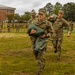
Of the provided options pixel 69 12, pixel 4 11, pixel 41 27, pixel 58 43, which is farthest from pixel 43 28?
pixel 4 11

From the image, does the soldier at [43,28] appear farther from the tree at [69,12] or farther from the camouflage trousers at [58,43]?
the tree at [69,12]

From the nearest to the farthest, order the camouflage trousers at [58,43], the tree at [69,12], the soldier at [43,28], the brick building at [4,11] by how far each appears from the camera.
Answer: the soldier at [43,28]
the camouflage trousers at [58,43]
the tree at [69,12]
the brick building at [4,11]

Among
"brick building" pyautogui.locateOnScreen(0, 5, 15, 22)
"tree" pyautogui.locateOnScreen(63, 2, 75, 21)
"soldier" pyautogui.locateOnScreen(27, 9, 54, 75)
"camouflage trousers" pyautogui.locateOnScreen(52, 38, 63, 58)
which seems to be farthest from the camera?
"brick building" pyautogui.locateOnScreen(0, 5, 15, 22)

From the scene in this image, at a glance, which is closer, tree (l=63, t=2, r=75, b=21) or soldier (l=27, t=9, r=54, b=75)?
soldier (l=27, t=9, r=54, b=75)

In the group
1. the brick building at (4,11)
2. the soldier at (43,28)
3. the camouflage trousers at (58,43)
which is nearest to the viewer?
the soldier at (43,28)

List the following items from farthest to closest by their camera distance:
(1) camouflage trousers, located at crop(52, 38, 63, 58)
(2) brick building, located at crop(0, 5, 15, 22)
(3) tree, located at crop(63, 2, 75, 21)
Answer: (2) brick building, located at crop(0, 5, 15, 22) → (3) tree, located at crop(63, 2, 75, 21) → (1) camouflage trousers, located at crop(52, 38, 63, 58)

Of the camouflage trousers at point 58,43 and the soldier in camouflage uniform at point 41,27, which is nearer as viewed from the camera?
the soldier in camouflage uniform at point 41,27

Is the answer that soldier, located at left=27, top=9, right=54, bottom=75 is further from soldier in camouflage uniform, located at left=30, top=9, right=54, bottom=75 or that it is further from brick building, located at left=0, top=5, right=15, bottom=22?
brick building, located at left=0, top=5, right=15, bottom=22

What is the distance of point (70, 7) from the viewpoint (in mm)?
104938

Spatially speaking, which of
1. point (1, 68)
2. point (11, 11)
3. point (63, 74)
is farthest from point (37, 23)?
point (11, 11)

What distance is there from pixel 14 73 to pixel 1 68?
3.30 feet

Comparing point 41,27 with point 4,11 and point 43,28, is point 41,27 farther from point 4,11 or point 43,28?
point 4,11

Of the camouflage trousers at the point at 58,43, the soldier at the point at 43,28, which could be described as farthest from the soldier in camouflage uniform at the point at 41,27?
the camouflage trousers at the point at 58,43

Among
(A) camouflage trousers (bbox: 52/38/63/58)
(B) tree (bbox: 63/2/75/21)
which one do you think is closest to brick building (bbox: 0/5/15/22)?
(B) tree (bbox: 63/2/75/21)
